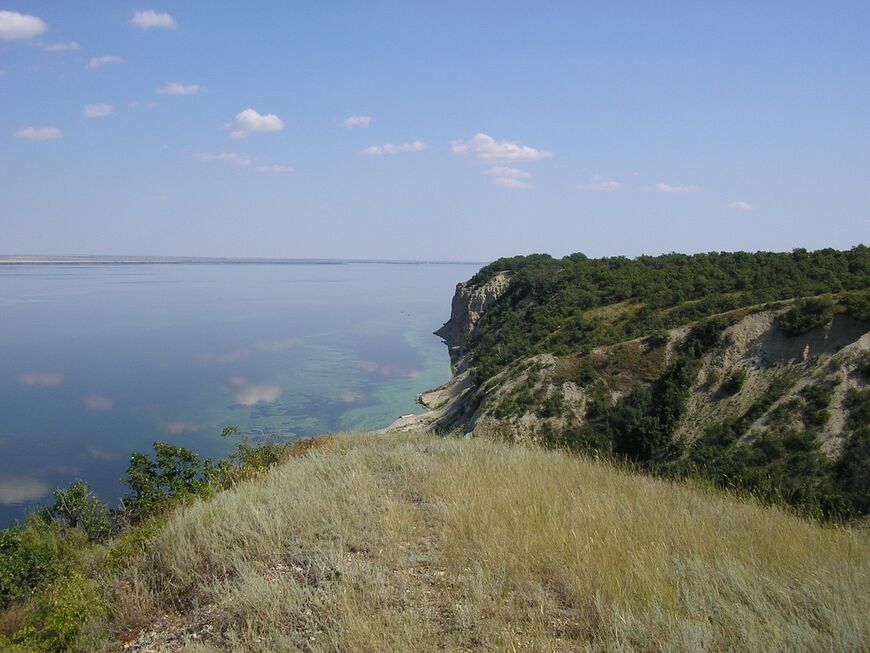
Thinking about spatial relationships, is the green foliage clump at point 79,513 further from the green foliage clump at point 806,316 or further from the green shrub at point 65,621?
the green foliage clump at point 806,316

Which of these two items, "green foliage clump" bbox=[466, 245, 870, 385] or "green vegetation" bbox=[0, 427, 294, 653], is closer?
"green vegetation" bbox=[0, 427, 294, 653]

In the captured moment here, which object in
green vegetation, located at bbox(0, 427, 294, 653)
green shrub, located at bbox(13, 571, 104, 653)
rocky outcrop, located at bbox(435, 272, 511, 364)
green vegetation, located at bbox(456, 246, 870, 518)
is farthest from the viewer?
rocky outcrop, located at bbox(435, 272, 511, 364)

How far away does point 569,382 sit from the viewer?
89.9 feet

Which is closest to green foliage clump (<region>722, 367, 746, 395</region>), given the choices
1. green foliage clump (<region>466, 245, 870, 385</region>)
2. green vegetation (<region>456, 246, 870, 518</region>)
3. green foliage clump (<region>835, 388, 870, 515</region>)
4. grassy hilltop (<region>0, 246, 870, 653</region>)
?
green vegetation (<region>456, 246, 870, 518</region>)

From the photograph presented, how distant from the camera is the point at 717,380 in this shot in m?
23.0

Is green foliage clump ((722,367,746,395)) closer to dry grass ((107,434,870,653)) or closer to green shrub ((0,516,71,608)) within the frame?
dry grass ((107,434,870,653))

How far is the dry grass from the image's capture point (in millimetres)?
3688

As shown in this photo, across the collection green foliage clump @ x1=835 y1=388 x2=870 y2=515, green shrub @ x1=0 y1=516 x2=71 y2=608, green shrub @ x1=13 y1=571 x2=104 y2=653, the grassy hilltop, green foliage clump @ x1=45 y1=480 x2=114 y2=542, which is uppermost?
the grassy hilltop

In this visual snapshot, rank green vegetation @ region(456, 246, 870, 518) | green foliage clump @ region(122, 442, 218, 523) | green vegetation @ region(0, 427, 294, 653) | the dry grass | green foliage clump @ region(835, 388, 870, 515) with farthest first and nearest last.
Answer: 1. green vegetation @ region(456, 246, 870, 518)
2. green foliage clump @ region(122, 442, 218, 523)
3. green foliage clump @ region(835, 388, 870, 515)
4. green vegetation @ region(0, 427, 294, 653)
5. the dry grass

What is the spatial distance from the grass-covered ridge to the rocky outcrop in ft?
210

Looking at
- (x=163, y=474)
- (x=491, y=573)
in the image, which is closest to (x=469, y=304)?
(x=163, y=474)

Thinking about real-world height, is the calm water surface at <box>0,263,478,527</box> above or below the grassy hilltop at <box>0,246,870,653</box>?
below

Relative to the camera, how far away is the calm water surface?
36.7 metres

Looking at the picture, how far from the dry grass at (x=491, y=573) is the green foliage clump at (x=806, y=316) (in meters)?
18.5
